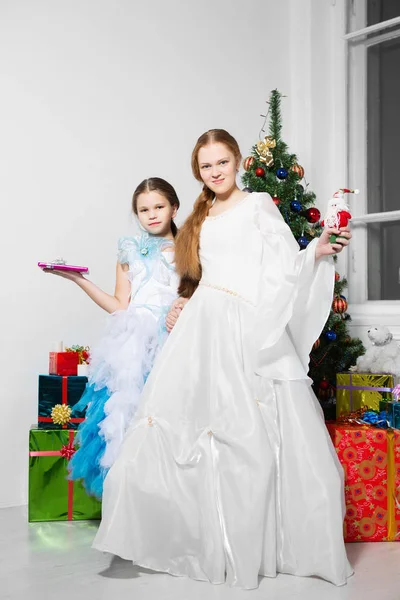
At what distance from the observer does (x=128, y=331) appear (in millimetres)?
2734

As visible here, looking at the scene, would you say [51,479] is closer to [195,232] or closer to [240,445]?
[240,445]

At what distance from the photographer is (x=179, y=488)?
221 cm

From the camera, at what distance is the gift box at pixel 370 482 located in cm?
269

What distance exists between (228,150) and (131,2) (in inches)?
68.5

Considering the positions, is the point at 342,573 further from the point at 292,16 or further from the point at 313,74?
the point at 292,16

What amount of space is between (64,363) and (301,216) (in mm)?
1301

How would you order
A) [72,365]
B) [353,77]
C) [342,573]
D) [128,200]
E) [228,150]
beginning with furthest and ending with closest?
[353,77]
[128,200]
[72,365]
[228,150]
[342,573]

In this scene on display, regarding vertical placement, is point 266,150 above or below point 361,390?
above

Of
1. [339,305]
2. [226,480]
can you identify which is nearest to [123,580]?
[226,480]

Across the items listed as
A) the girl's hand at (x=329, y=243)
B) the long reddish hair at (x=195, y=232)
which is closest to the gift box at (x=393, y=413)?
the girl's hand at (x=329, y=243)

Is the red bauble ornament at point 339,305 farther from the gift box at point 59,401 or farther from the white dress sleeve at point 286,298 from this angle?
the gift box at point 59,401

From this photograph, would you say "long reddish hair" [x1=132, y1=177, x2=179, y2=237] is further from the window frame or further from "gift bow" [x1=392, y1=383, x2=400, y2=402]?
the window frame

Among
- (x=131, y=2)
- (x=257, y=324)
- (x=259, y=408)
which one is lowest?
(x=259, y=408)

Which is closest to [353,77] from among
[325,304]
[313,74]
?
[313,74]
